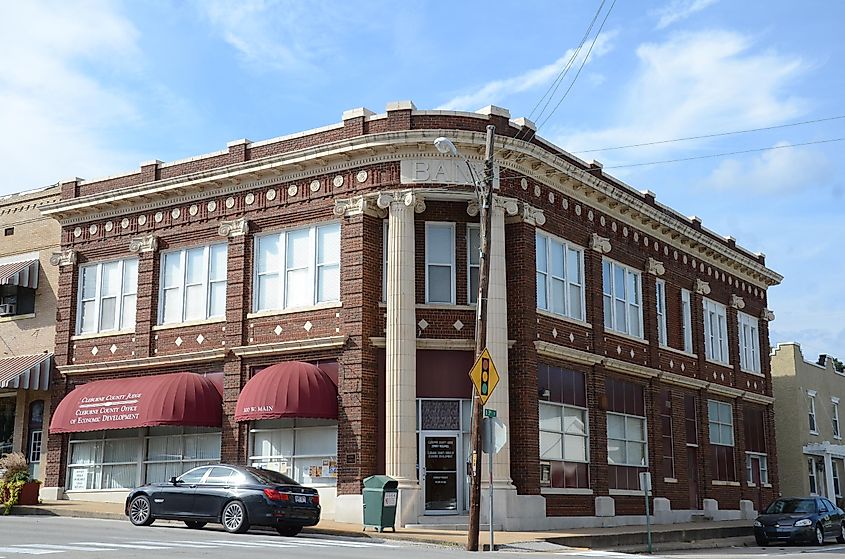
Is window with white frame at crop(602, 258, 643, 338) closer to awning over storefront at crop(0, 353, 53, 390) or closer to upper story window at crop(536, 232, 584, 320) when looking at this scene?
upper story window at crop(536, 232, 584, 320)

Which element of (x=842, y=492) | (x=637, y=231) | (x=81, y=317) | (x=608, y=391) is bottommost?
(x=842, y=492)

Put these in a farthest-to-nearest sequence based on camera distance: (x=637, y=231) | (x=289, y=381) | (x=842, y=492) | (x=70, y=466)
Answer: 1. (x=842, y=492)
2. (x=637, y=231)
3. (x=70, y=466)
4. (x=289, y=381)

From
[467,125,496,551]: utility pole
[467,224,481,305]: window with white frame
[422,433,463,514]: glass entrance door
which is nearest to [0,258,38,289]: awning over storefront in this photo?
[467,224,481,305]: window with white frame

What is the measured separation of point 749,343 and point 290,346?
2447cm

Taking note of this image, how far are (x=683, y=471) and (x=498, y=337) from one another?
13078 millimetres

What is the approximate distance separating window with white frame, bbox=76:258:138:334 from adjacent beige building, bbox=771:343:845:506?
31.4 meters

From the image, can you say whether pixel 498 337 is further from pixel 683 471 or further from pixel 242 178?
pixel 683 471

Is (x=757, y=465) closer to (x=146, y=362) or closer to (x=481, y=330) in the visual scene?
(x=481, y=330)

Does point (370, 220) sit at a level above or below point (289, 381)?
above

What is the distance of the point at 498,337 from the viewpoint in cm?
2795

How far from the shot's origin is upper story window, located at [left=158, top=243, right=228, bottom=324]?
31516 millimetres

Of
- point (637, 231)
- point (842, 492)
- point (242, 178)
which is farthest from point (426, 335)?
point (842, 492)

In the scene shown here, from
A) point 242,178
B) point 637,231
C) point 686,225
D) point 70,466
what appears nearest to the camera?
point 242,178

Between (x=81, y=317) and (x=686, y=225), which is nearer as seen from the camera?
(x=81, y=317)
